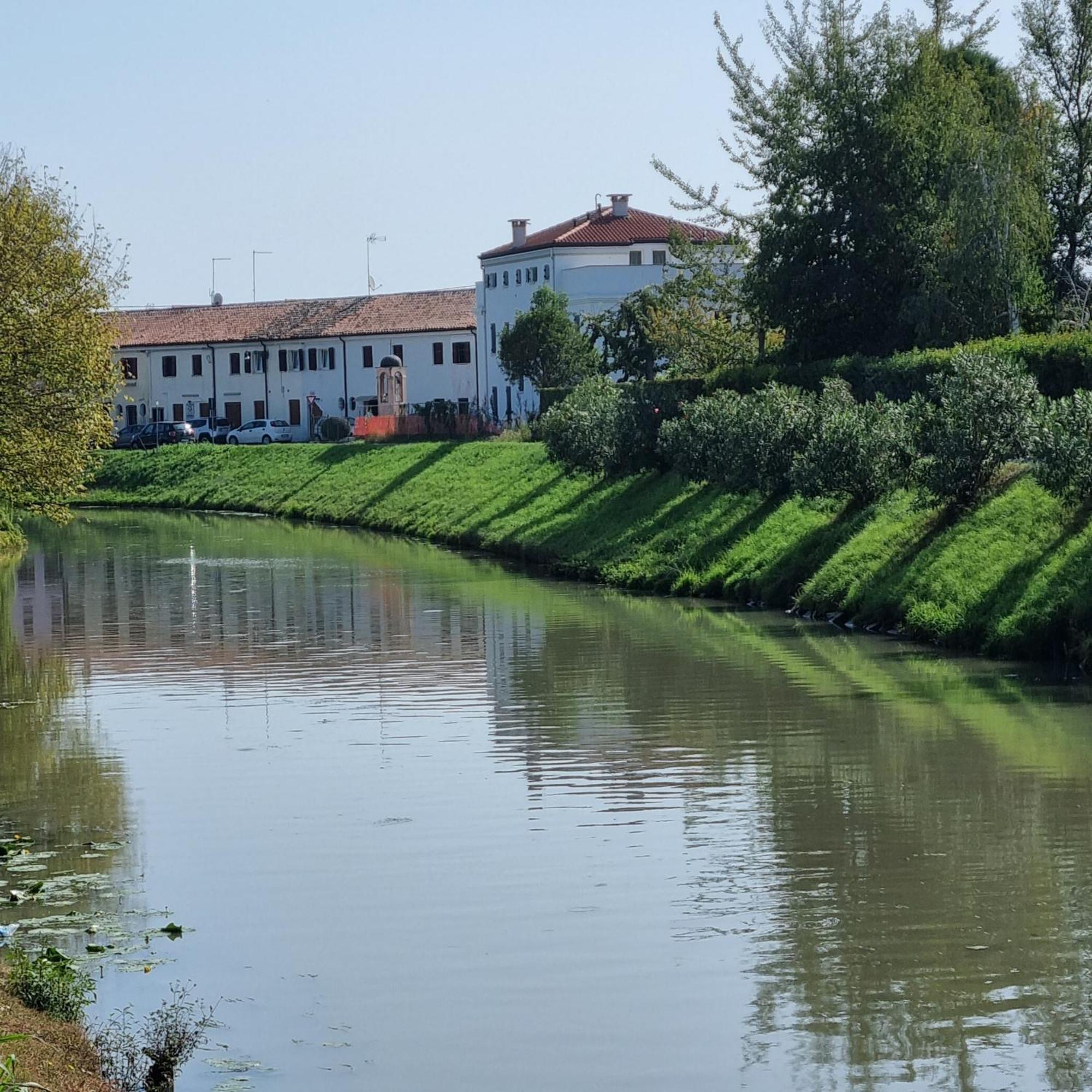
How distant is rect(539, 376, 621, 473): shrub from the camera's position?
50.3m

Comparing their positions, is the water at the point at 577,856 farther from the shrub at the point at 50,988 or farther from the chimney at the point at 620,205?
the chimney at the point at 620,205

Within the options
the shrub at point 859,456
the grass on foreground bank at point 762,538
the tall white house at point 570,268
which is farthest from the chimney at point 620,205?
the shrub at point 859,456

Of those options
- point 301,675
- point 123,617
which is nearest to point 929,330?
point 123,617

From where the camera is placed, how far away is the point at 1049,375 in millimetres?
36625

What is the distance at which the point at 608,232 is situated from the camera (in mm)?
99875

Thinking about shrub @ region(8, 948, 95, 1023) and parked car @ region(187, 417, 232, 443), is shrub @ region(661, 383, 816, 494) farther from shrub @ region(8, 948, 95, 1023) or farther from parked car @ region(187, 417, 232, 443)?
parked car @ region(187, 417, 232, 443)

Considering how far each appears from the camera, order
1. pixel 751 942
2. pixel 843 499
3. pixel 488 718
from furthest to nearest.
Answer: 1. pixel 843 499
2. pixel 488 718
3. pixel 751 942

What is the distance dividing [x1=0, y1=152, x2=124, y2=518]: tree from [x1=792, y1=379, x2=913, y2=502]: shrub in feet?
47.5

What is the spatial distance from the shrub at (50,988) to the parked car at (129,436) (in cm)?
8898

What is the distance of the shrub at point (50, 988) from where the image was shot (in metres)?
10.8

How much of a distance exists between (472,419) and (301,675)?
163 ft

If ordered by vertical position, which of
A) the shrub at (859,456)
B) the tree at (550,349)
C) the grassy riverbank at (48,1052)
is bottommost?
the grassy riverbank at (48,1052)

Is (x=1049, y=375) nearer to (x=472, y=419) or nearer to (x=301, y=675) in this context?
(x=301, y=675)

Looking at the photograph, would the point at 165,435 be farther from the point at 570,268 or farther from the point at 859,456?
the point at 859,456
